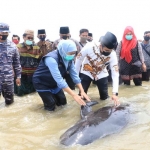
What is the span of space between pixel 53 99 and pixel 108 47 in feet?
5.08

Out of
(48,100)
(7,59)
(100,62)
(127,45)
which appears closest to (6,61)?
(7,59)

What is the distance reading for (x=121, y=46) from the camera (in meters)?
7.56

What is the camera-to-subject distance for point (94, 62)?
18.7 feet

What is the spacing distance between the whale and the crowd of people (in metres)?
0.29

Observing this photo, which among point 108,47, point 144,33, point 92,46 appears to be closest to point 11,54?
point 92,46

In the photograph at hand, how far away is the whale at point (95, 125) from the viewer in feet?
12.0

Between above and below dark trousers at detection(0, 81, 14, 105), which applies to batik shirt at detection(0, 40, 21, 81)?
above

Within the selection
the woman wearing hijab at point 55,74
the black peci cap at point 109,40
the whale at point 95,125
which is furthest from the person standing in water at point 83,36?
the whale at point 95,125

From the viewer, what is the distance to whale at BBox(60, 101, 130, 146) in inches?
145

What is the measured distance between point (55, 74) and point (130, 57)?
3321 mm

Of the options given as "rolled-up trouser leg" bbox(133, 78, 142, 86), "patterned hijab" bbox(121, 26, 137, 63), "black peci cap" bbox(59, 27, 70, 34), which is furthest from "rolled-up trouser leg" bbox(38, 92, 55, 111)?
"rolled-up trouser leg" bbox(133, 78, 142, 86)

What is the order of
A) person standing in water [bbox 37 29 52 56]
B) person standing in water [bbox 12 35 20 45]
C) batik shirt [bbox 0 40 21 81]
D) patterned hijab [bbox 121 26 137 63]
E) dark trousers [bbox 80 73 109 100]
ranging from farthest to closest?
person standing in water [bbox 12 35 20 45]
person standing in water [bbox 37 29 52 56]
patterned hijab [bbox 121 26 137 63]
dark trousers [bbox 80 73 109 100]
batik shirt [bbox 0 40 21 81]

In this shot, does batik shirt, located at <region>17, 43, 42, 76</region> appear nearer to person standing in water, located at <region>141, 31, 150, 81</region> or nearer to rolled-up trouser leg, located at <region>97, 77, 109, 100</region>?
rolled-up trouser leg, located at <region>97, 77, 109, 100</region>

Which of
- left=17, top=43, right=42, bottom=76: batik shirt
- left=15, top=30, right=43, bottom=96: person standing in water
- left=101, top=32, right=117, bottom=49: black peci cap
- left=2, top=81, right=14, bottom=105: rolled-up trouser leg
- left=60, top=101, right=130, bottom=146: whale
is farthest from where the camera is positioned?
left=17, top=43, right=42, bottom=76: batik shirt
